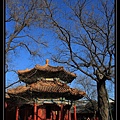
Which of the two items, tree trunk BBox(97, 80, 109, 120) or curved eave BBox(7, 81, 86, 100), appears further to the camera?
curved eave BBox(7, 81, 86, 100)

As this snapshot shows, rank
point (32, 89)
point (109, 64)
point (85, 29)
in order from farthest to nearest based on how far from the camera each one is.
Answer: point (32, 89) → point (85, 29) → point (109, 64)

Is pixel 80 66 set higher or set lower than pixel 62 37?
lower

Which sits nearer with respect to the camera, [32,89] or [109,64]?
[109,64]

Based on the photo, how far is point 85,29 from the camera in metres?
5.07

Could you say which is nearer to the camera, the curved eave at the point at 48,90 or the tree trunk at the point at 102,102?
the tree trunk at the point at 102,102

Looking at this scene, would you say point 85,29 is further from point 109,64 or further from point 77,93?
point 77,93

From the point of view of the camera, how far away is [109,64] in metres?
4.55

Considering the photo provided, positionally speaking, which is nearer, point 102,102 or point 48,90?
point 102,102
